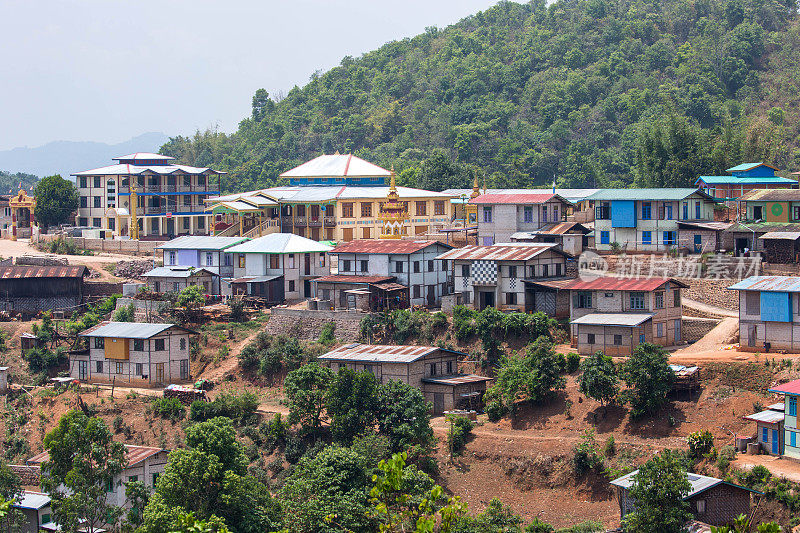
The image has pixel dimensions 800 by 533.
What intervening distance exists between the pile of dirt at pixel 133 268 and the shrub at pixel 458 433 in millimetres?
29410

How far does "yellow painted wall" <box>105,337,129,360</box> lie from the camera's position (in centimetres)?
5109

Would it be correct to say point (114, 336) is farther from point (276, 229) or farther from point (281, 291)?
point (276, 229)

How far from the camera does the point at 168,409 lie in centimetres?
4672

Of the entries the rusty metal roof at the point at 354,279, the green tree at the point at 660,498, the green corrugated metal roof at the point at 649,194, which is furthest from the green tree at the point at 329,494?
the green corrugated metal roof at the point at 649,194

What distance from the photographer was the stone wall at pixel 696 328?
45.2m

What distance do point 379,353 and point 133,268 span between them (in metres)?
24.9

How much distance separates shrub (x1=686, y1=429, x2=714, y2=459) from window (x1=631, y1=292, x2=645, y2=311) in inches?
365

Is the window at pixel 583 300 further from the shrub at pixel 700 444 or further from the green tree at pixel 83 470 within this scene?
the green tree at pixel 83 470

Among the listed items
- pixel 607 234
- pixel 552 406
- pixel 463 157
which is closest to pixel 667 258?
pixel 607 234

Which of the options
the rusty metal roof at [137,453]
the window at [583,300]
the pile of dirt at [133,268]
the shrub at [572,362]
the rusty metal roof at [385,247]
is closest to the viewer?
the rusty metal roof at [137,453]

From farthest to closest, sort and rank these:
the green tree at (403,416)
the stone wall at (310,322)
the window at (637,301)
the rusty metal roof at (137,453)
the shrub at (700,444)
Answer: the stone wall at (310,322)
the window at (637,301)
the green tree at (403,416)
the rusty metal roof at (137,453)
the shrub at (700,444)

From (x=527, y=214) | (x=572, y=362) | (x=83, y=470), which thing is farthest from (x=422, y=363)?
(x=527, y=214)

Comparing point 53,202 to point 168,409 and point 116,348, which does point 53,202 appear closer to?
point 116,348

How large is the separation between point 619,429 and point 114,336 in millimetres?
24415
